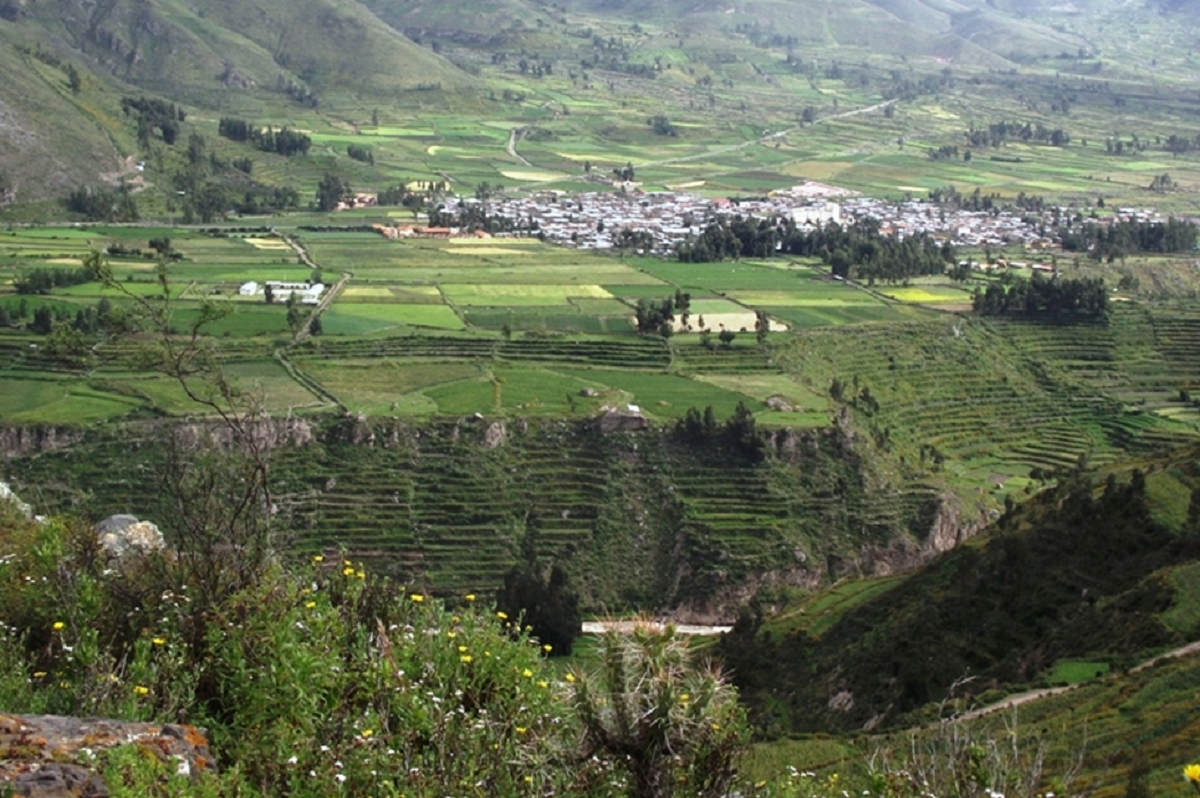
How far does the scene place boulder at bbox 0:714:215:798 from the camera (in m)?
9.59

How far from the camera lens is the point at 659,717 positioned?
10.9 metres

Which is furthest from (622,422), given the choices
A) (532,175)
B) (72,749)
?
(532,175)

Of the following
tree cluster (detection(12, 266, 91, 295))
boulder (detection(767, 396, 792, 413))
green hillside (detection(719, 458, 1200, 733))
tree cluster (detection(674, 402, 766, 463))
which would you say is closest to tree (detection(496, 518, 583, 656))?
green hillside (detection(719, 458, 1200, 733))

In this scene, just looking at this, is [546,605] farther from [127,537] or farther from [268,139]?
[268,139]

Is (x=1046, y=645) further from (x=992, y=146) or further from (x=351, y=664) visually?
(x=992, y=146)

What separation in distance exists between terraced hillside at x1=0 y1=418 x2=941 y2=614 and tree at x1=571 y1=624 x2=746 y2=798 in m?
37.1

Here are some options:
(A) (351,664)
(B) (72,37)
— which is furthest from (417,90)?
(A) (351,664)

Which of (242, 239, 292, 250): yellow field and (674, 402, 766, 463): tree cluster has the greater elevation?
(242, 239, 292, 250): yellow field

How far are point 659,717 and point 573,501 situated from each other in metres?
42.6

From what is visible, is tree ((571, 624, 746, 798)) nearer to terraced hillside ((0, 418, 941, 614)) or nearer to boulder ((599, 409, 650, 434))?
terraced hillside ((0, 418, 941, 614))

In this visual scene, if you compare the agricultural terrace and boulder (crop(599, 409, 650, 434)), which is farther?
the agricultural terrace

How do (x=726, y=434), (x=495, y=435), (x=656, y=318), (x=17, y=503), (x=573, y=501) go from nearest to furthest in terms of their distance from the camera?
(x=17, y=503)
(x=573, y=501)
(x=495, y=435)
(x=726, y=434)
(x=656, y=318)

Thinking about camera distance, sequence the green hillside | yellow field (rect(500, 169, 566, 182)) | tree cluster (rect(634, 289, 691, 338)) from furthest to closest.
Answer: yellow field (rect(500, 169, 566, 182)), tree cluster (rect(634, 289, 691, 338)), the green hillside

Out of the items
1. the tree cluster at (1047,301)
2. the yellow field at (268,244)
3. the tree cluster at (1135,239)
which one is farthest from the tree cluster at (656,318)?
the tree cluster at (1135,239)
